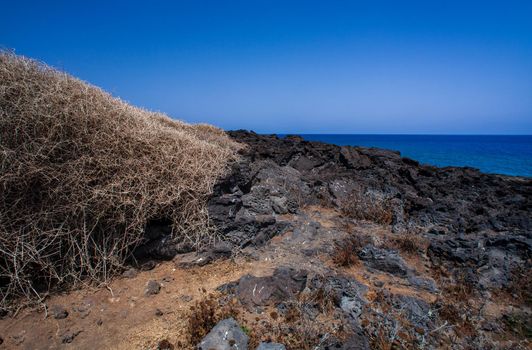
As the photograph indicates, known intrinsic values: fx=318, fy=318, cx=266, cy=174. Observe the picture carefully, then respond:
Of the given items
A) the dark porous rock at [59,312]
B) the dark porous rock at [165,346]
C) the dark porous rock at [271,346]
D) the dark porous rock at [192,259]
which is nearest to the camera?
the dark porous rock at [271,346]

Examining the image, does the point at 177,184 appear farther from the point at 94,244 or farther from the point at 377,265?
Answer: the point at 377,265

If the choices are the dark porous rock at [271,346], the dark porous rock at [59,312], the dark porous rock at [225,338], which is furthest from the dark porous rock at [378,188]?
the dark porous rock at [271,346]

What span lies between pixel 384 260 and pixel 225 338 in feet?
9.24

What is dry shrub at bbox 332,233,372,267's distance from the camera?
482 centimetres

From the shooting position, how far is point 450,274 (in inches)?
185

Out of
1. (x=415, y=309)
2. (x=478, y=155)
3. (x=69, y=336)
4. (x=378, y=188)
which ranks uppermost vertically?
(x=378, y=188)

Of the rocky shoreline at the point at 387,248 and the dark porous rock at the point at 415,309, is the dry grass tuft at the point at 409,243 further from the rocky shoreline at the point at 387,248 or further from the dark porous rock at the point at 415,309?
the dark porous rock at the point at 415,309

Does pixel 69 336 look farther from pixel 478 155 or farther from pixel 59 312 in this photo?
pixel 478 155

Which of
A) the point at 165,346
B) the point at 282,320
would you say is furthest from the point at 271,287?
the point at 165,346

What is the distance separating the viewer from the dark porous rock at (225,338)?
3.01 m

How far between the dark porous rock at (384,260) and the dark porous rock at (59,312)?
13.4 feet

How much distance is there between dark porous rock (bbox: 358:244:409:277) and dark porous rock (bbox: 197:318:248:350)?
2.52 metres

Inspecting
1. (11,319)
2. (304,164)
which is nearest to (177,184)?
A: (11,319)

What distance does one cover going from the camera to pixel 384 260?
482 cm
